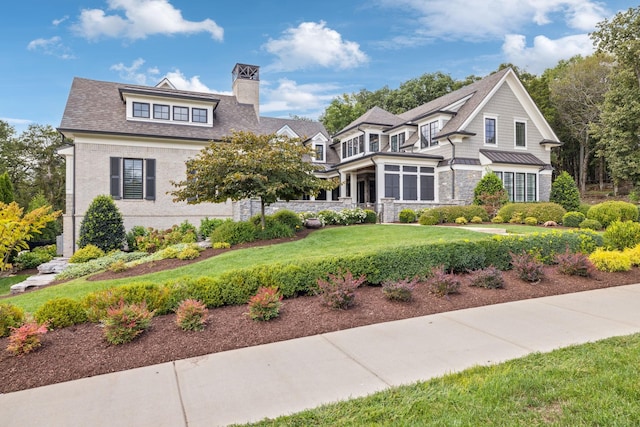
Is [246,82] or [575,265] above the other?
[246,82]

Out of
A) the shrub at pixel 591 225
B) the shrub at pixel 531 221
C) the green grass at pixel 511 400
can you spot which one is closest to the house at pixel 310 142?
the shrub at pixel 531 221

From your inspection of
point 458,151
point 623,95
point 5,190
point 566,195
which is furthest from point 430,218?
point 623,95

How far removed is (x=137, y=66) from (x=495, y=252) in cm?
1666

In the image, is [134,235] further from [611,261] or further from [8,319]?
[611,261]

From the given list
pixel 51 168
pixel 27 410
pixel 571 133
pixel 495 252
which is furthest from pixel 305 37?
pixel 571 133

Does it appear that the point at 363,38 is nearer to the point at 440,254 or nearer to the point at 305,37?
the point at 305,37

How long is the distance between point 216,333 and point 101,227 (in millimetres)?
11075

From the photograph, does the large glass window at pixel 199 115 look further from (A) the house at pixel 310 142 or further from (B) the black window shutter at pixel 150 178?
(B) the black window shutter at pixel 150 178

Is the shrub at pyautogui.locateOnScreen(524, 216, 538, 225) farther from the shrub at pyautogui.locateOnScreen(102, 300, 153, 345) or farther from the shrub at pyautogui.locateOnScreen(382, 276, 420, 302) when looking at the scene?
the shrub at pyautogui.locateOnScreen(102, 300, 153, 345)

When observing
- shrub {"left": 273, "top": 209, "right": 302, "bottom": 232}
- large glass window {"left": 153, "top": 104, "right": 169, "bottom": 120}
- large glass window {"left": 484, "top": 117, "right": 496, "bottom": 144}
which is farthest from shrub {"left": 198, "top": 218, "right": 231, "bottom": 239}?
large glass window {"left": 484, "top": 117, "right": 496, "bottom": 144}

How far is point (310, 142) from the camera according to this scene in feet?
89.8

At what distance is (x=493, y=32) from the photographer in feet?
54.9

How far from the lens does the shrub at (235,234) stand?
445 inches

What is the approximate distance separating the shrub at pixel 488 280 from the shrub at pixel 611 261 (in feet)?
8.59
